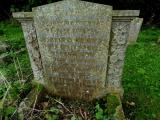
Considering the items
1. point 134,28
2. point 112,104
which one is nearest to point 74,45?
point 112,104

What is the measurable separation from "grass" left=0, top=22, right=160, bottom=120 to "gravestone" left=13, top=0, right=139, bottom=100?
0.59 meters

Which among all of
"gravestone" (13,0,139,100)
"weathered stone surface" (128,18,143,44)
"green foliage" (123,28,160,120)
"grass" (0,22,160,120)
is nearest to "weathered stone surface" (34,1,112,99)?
"gravestone" (13,0,139,100)

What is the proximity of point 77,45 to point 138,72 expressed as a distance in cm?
222

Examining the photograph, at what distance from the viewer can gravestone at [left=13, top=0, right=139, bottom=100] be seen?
339 centimetres

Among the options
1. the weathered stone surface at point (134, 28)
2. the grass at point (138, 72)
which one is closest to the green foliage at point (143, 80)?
the grass at point (138, 72)

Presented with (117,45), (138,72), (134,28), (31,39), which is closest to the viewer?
(117,45)

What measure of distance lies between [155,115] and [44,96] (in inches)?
69.2

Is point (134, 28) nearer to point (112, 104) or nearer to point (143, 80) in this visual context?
point (143, 80)

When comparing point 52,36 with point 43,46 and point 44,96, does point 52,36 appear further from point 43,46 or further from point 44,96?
point 44,96

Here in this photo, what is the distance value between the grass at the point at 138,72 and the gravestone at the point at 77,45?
59cm

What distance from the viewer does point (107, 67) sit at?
3818mm

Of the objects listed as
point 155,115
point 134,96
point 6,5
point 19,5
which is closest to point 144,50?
point 134,96

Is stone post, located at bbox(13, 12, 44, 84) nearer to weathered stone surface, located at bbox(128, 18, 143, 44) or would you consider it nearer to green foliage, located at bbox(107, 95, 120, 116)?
green foliage, located at bbox(107, 95, 120, 116)

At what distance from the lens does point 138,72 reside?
17.8 feet
